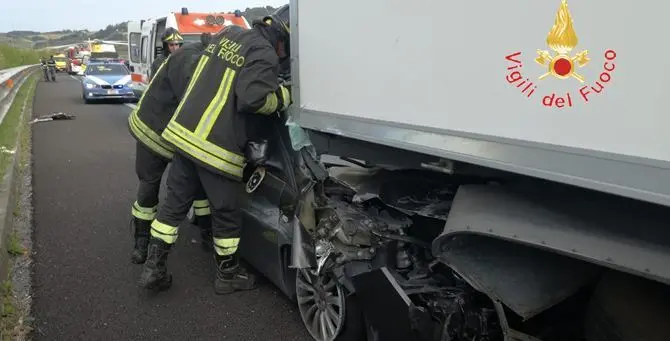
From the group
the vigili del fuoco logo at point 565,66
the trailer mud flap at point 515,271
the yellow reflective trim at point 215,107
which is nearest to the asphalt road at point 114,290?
the yellow reflective trim at point 215,107

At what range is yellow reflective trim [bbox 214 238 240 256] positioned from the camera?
374cm

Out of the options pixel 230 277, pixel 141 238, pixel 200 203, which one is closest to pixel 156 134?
pixel 200 203

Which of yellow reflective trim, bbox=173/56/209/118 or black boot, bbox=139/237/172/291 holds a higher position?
yellow reflective trim, bbox=173/56/209/118

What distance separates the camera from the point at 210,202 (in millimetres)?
3645

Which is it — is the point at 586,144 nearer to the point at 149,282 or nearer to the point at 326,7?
the point at 326,7

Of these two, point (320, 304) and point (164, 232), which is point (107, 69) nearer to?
point (164, 232)

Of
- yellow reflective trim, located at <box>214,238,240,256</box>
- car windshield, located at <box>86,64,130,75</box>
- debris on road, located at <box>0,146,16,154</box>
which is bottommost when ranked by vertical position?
debris on road, located at <box>0,146,16,154</box>

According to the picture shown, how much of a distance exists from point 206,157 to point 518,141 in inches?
82.0

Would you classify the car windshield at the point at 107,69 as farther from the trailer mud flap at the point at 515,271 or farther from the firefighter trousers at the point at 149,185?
the trailer mud flap at the point at 515,271

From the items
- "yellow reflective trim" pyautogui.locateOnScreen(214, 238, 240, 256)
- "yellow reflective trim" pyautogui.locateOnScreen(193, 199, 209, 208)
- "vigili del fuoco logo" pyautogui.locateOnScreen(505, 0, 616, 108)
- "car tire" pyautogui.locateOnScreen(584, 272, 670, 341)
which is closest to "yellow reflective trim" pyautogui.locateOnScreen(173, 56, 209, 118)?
"yellow reflective trim" pyautogui.locateOnScreen(214, 238, 240, 256)

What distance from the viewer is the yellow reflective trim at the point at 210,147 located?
346 centimetres

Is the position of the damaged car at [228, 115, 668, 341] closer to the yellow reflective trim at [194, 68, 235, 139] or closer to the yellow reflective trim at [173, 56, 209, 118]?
the yellow reflective trim at [194, 68, 235, 139]

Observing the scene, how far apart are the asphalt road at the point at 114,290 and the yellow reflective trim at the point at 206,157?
922 mm

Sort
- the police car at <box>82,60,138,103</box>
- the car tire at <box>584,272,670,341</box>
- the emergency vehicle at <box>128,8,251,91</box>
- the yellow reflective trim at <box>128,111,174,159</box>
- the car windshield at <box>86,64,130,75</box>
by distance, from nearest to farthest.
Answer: the car tire at <box>584,272,670,341</box>
the yellow reflective trim at <box>128,111,174,159</box>
the emergency vehicle at <box>128,8,251,91</box>
the police car at <box>82,60,138,103</box>
the car windshield at <box>86,64,130,75</box>
